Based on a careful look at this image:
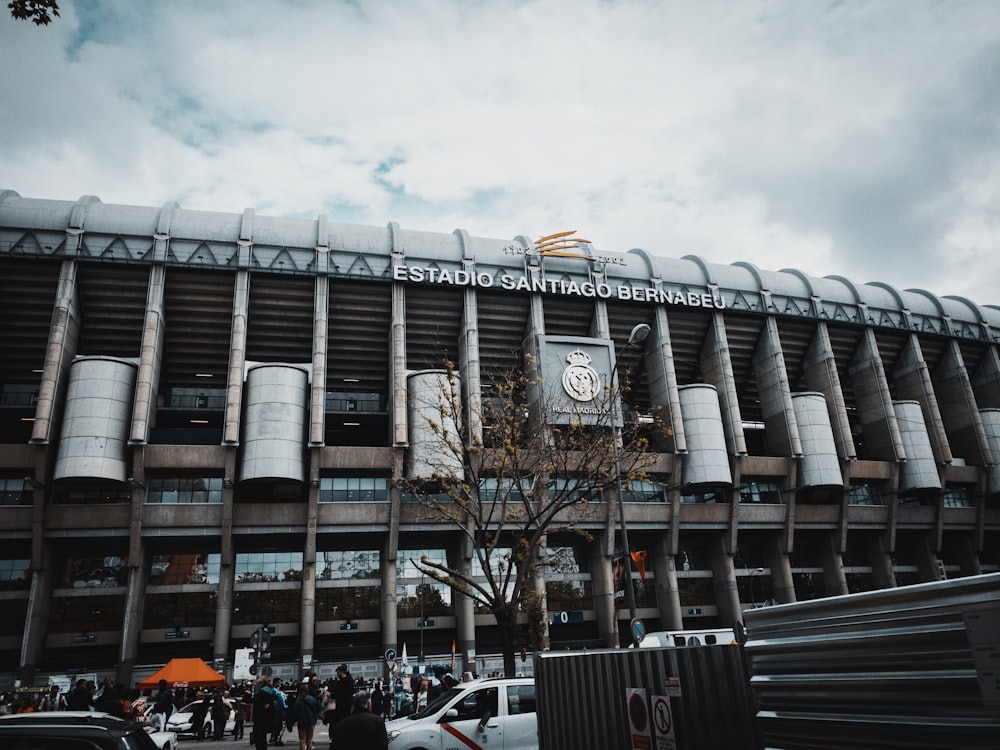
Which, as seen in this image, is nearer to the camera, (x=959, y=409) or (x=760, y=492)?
(x=760, y=492)

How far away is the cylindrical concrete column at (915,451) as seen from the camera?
50031 millimetres

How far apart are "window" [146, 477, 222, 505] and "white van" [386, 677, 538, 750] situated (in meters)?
31.4

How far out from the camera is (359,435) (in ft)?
165

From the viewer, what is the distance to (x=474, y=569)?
4547cm

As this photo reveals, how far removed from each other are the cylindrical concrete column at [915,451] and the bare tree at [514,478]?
82.8ft

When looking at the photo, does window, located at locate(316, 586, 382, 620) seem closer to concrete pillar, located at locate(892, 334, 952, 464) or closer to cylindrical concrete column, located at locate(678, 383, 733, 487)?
cylindrical concrete column, located at locate(678, 383, 733, 487)

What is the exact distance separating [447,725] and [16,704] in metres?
28.3

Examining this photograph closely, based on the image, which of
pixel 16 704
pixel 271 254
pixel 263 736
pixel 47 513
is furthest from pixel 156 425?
pixel 263 736

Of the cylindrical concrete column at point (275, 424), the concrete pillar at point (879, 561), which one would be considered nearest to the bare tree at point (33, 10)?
the cylindrical concrete column at point (275, 424)

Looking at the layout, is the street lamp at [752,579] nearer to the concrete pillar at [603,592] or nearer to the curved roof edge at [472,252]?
the concrete pillar at [603,592]

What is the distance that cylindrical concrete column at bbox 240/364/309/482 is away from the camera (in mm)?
38656

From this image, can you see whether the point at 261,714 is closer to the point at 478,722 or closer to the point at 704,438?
the point at 478,722

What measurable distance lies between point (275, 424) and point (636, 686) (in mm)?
35445

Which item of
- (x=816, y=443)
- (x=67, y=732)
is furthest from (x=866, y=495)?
(x=67, y=732)
